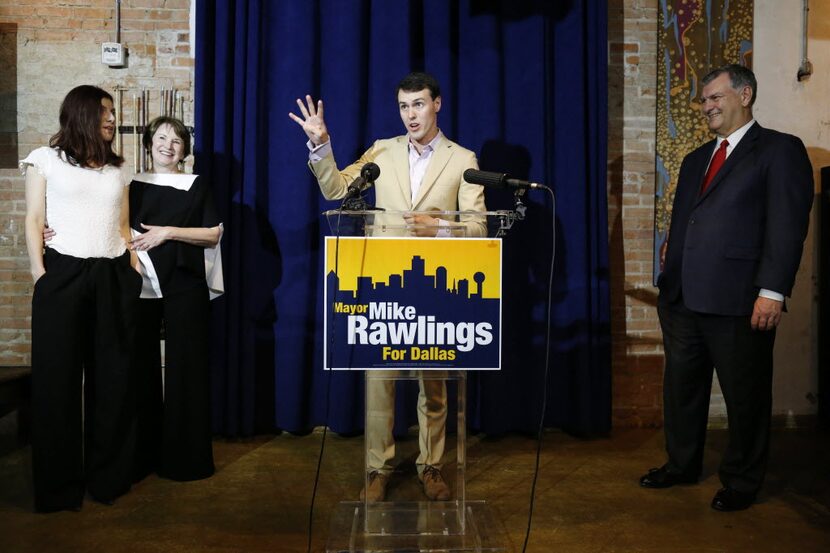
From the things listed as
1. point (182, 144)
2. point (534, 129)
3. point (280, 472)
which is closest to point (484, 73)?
point (534, 129)

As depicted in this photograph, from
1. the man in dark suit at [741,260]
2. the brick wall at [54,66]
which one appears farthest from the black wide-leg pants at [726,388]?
the brick wall at [54,66]

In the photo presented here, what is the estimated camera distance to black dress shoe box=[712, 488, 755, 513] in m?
2.76

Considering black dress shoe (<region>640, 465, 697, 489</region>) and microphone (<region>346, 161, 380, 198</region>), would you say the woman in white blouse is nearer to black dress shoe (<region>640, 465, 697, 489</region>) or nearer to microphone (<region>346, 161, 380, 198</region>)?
microphone (<region>346, 161, 380, 198</region>)

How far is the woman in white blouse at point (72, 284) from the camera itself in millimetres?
2727

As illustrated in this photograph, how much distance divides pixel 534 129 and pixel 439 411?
1883mm

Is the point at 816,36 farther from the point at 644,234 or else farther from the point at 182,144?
the point at 182,144

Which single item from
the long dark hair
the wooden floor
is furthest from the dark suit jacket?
the long dark hair

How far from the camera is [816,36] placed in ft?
13.3

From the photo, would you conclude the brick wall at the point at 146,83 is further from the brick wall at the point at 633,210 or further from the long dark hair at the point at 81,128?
the long dark hair at the point at 81,128

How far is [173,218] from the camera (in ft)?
10.1

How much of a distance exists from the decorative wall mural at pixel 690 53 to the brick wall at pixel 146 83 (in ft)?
0.22

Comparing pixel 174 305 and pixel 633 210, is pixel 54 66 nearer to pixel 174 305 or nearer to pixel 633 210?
pixel 174 305

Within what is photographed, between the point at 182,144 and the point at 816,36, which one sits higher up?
the point at 816,36

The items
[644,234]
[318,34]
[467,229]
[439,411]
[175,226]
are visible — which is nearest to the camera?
[467,229]
